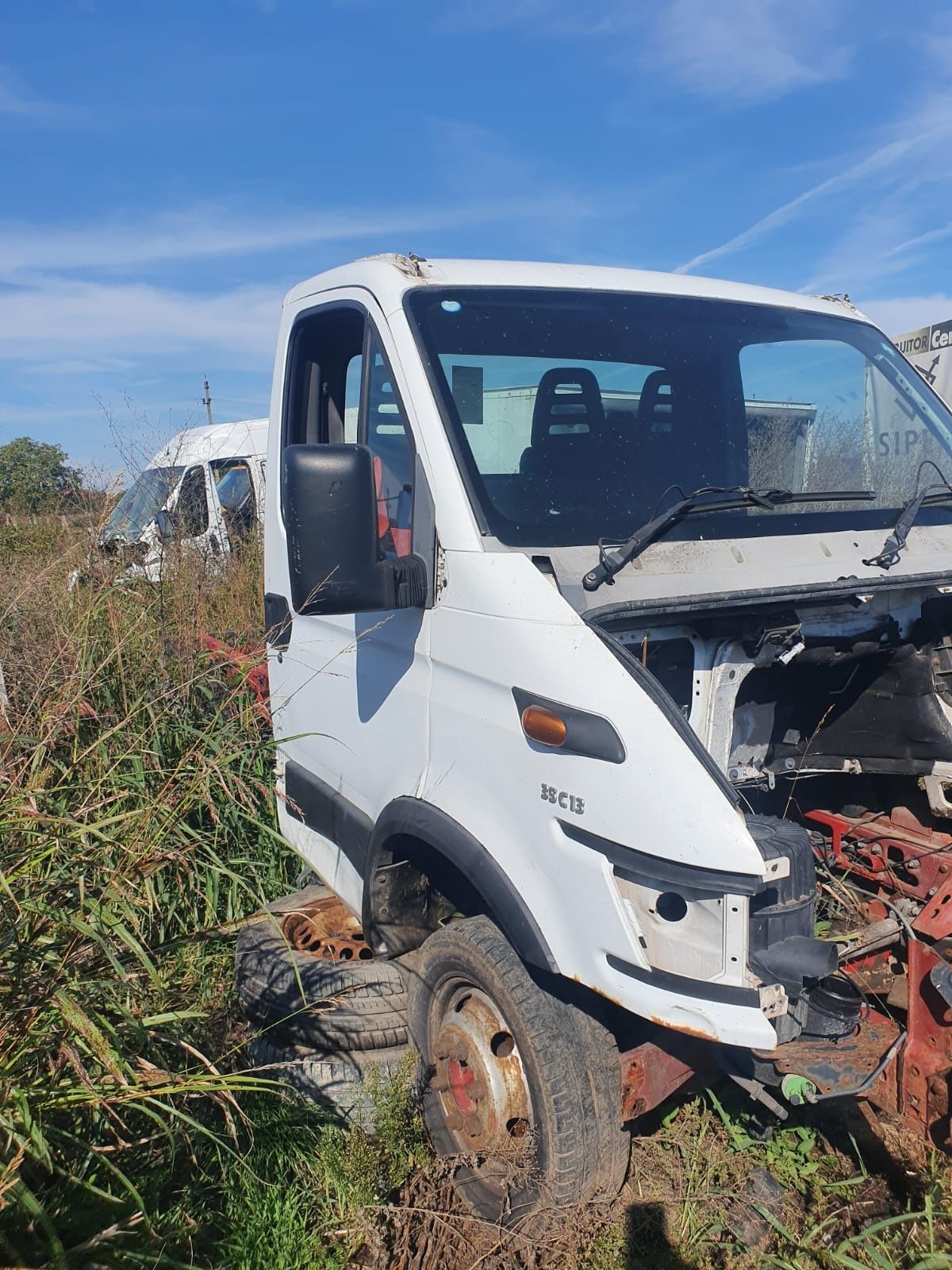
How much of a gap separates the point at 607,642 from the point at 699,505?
67 centimetres

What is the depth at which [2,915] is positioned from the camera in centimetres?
228

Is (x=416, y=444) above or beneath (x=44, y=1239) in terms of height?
above

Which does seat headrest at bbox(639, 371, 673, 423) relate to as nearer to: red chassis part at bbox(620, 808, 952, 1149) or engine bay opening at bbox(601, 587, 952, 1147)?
engine bay opening at bbox(601, 587, 952, 1147)

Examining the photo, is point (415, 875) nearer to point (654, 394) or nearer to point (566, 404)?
point (566, 404)

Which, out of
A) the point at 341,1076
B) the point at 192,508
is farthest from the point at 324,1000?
the point at 192,508

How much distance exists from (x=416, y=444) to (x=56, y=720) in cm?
132

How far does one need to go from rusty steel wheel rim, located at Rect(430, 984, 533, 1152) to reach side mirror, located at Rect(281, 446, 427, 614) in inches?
43.2

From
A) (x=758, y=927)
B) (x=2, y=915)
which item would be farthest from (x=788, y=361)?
(x=2, y=915)

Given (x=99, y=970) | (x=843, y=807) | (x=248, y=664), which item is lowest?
(x=99, y=970)

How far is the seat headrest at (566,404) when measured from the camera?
9.24ft

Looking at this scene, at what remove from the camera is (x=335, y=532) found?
2303 mm

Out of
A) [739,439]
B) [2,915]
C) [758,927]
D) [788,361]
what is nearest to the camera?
[758,927]

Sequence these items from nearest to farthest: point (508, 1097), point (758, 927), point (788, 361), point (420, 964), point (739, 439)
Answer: point (758, 927) → point (508, 1097) → point (420, 964) → point (739, 439) → point (788, 361)

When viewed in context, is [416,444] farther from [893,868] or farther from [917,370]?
[917,370]
